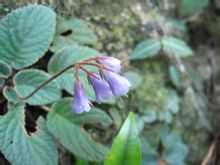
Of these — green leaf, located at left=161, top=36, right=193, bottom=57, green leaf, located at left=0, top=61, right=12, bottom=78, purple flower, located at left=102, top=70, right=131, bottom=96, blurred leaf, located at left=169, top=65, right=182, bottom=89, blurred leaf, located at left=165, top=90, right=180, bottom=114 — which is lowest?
blurred leaf, located at left=165, top=90, right=180, bottom=114

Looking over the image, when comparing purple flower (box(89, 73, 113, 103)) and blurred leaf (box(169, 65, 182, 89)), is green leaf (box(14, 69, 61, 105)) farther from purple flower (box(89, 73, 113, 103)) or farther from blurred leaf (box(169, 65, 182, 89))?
blurred leaf (box(169, 65, 182, 89))

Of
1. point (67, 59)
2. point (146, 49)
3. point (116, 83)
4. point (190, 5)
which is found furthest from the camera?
point (190, 5)

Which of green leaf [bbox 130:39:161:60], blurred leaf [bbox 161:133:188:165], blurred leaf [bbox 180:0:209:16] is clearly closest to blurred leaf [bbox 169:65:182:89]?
green leaf [bbox 130:39:161:60]

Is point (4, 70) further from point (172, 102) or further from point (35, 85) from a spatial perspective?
point (172, 102)

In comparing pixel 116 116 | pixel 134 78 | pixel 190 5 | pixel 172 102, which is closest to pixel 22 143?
pixel 116 116

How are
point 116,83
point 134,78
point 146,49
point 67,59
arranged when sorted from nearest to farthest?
point 116,83, point 67,59, point 134,78, point 146,49

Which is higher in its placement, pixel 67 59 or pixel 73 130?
pixel 67 59

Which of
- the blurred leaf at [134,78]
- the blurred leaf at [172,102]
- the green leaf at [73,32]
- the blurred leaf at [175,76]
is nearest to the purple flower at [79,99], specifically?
the green leaf at [73,32]

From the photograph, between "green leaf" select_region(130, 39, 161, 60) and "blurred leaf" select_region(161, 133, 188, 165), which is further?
"green leaf" select_region(130, 39, 161, 60)
